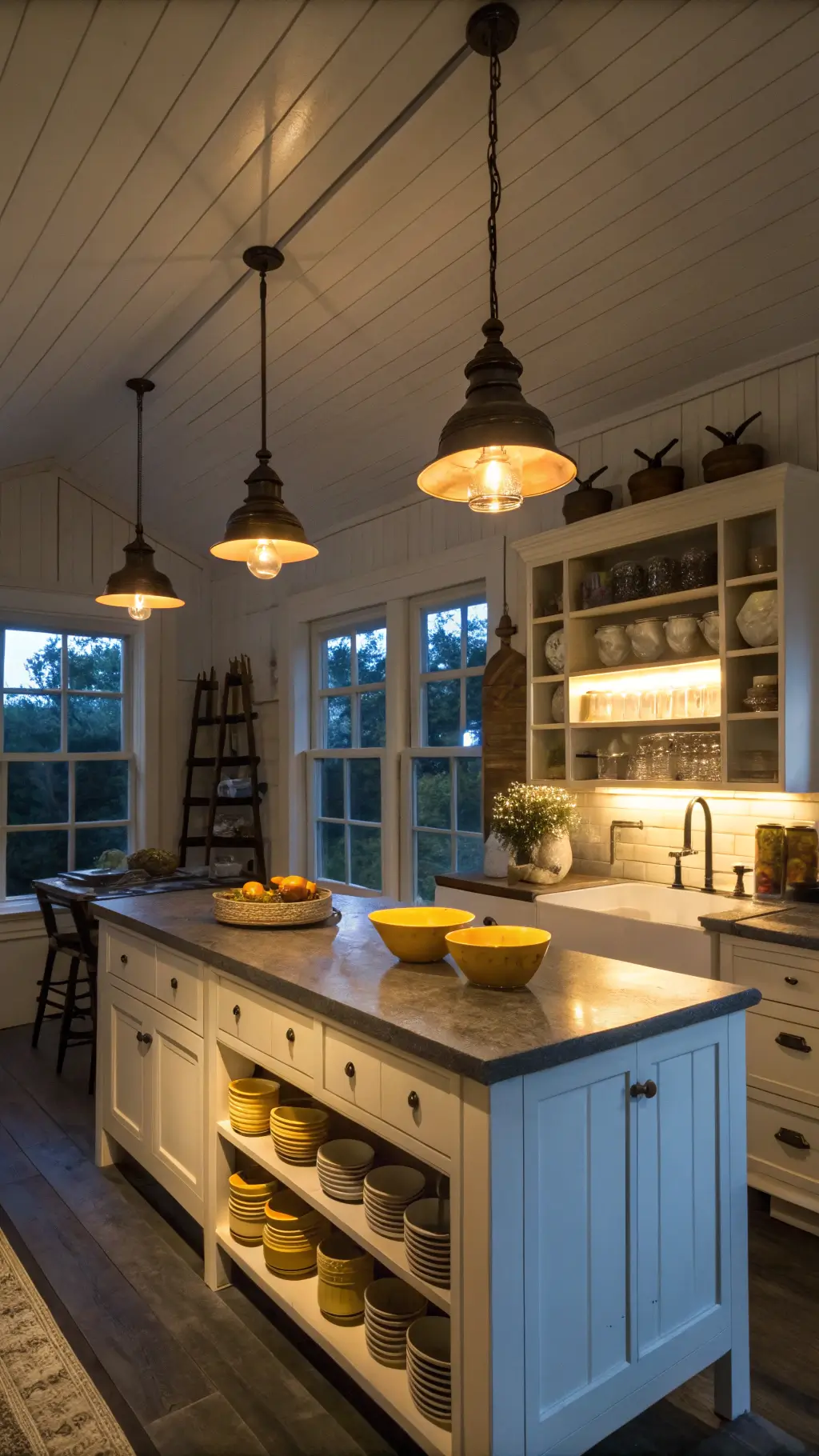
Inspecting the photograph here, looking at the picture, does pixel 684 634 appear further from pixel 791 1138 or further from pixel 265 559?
pixel 791 1138

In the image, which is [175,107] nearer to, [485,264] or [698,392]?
[485,264]

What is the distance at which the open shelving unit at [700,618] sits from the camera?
3061 mm

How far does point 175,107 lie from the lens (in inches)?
94.7

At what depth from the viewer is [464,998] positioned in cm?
195

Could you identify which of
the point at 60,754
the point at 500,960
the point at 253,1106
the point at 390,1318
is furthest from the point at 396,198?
the point at 60,754

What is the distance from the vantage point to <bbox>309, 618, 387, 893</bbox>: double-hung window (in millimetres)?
5227

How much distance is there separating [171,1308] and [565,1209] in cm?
139

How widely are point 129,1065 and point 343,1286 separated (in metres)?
1.30

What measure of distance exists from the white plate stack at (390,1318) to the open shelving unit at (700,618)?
1.90 metres

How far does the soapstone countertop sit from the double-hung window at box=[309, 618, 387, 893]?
2422 millimetres

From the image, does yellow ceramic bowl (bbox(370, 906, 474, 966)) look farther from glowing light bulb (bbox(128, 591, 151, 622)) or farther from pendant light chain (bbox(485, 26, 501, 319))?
glowing light bulb (bbox(128, 591, 151, 622))

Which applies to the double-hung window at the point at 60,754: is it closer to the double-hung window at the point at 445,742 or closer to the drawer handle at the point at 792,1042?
the double-hung window at the point at 445,742

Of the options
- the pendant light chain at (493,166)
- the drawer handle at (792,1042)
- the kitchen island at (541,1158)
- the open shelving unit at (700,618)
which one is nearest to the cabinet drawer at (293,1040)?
the kitchen island at (541,1158)

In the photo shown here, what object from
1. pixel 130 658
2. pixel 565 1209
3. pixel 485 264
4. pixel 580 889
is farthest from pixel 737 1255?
pixel 130 658
